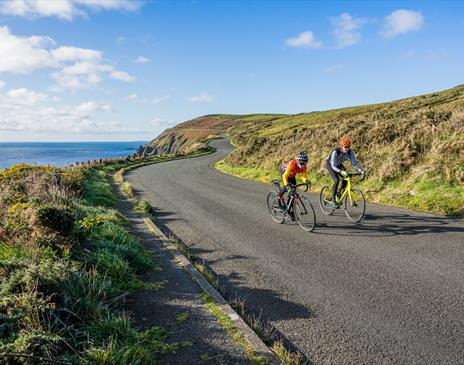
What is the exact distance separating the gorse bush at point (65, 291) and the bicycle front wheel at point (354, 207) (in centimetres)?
657

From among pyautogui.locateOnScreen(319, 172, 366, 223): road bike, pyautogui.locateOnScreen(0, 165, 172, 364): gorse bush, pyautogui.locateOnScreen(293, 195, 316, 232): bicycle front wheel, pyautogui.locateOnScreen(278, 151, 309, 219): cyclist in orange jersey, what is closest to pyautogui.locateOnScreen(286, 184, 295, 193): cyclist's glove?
pyautogui.locateOnScreen(278, 151, 309, 219): cyclist in orange jersey

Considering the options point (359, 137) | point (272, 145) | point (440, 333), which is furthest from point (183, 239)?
point (272, 145)

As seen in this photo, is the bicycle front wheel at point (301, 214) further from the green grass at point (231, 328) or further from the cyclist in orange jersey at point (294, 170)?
the green grass at point (231, 328)

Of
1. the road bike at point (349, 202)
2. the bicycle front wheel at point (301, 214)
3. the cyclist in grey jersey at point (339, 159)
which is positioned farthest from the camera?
the cyclist in grey jersey at point (339, 159)

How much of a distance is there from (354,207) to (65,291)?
930cm

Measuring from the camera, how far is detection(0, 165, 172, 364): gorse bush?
366 centimetres

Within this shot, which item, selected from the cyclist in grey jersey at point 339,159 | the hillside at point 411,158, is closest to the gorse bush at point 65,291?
the cyclist in grey jersey at point 339,159

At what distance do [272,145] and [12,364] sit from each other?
28.4m

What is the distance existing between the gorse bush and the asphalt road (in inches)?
76.6

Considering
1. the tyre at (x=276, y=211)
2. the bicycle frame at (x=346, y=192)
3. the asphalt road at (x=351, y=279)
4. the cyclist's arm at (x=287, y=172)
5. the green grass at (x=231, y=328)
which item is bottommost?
the asphalt road at (x=351, y=279)

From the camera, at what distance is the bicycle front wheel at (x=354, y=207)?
10.4 m

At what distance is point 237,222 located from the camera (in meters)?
11.3

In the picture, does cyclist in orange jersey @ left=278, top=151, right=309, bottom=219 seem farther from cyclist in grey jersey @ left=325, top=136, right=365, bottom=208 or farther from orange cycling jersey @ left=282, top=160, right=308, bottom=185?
cyclist in grey jersey @ left=325, top=136, right=365, bottom=208

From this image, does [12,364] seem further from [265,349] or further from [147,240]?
[147,240]
